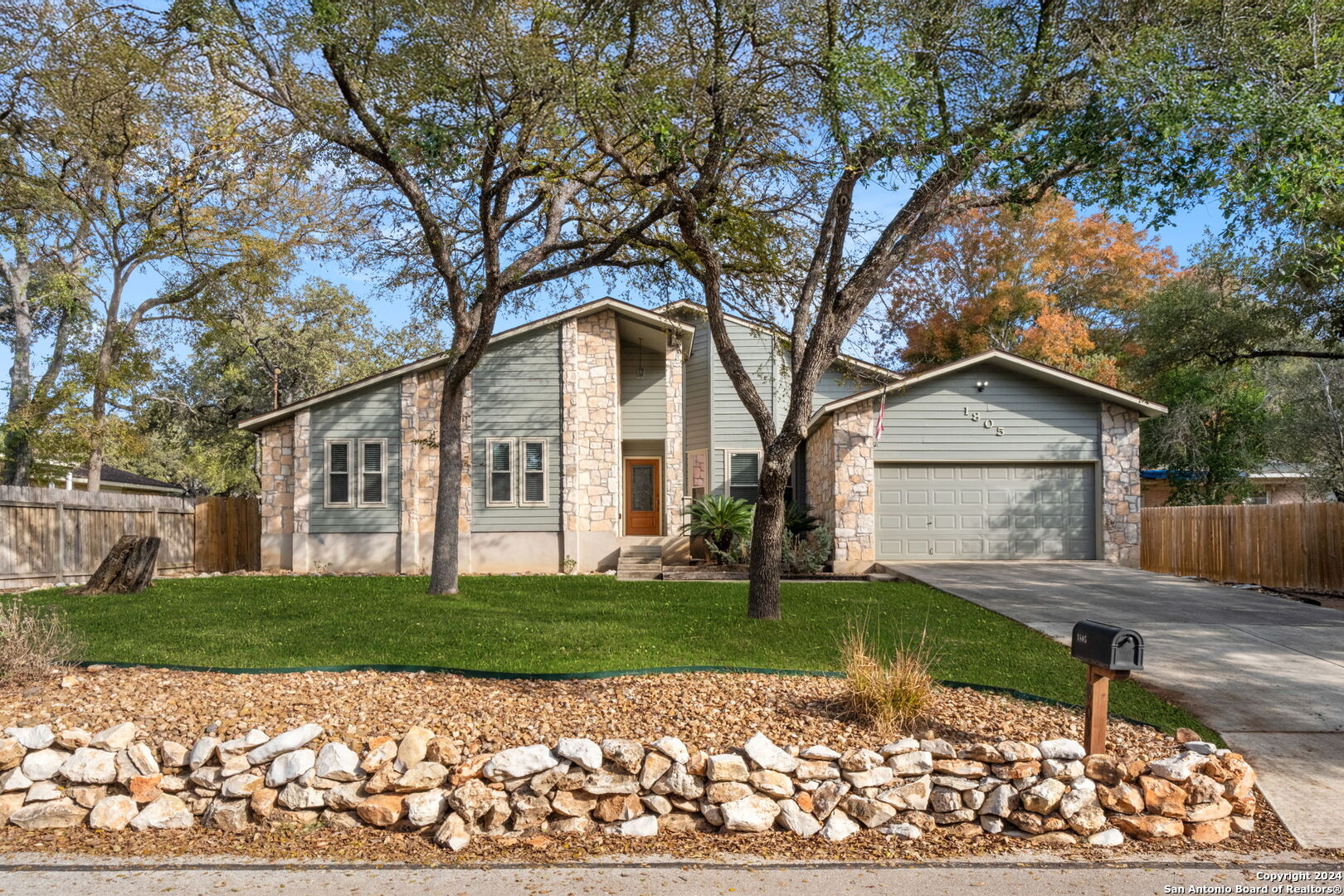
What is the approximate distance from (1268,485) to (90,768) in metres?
31.9

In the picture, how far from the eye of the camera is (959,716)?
18.3ft

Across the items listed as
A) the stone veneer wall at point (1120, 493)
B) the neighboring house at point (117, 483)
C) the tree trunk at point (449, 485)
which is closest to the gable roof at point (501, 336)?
the tree trunk at point (449, 485)

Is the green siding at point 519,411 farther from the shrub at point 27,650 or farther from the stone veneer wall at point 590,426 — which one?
the shrub at point 27,650

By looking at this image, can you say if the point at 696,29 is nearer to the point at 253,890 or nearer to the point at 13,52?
the point at 253,890

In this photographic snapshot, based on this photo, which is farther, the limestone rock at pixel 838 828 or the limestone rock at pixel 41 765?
the limestone rock at pixel 41 765

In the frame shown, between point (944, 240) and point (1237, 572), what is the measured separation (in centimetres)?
1654

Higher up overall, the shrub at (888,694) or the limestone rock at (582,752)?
the shrub at (888,694)

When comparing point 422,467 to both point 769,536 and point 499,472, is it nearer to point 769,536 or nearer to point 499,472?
point 499,472

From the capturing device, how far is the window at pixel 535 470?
56.3ft

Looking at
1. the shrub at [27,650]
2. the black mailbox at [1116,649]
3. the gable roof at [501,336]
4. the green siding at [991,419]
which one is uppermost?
the gable roof at [501,336]

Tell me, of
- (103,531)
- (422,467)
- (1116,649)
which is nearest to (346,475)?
(422,467)

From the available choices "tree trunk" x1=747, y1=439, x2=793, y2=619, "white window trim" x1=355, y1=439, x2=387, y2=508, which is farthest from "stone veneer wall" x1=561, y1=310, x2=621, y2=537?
"tree trunk" x1=747, y1=439, x2=793, y2=619

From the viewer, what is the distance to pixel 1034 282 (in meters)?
27.5

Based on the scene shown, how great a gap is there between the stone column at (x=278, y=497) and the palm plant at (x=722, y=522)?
25.5ft
